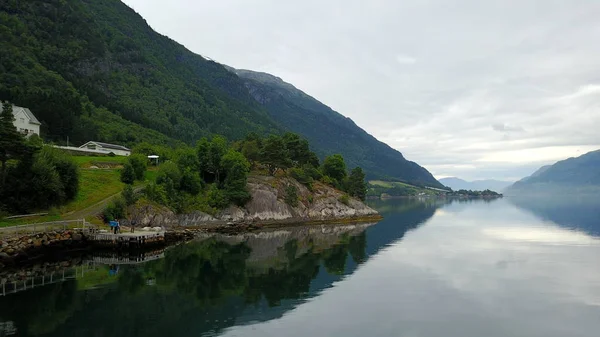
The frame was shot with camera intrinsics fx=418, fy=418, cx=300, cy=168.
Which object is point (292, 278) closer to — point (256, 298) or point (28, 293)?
point (256, 298)

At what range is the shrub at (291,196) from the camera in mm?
108938

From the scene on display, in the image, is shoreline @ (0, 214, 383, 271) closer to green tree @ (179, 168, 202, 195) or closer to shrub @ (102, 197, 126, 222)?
shrub @ (102, 197, 126, 222)

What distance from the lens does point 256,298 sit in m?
37.8

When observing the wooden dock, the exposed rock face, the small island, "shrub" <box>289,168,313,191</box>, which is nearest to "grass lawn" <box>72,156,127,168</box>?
the small island

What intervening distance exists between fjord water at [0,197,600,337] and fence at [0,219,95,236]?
883 centimetres

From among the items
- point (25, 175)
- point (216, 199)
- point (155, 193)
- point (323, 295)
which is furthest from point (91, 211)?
point (323, 295)

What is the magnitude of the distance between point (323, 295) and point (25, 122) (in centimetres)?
9151

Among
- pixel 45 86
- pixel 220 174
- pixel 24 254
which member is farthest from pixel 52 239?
pixel 45 86

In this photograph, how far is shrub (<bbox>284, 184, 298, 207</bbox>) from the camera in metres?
109

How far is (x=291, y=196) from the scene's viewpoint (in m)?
109

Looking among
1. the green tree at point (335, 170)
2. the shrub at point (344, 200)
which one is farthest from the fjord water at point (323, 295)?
the green tree at point (335, 170)

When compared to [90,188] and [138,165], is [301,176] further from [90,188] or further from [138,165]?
[90,188]

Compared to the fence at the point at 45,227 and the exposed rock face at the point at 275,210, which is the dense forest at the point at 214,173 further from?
the fence at the point at 45,227

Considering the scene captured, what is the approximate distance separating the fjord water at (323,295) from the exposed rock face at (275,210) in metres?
17.5
